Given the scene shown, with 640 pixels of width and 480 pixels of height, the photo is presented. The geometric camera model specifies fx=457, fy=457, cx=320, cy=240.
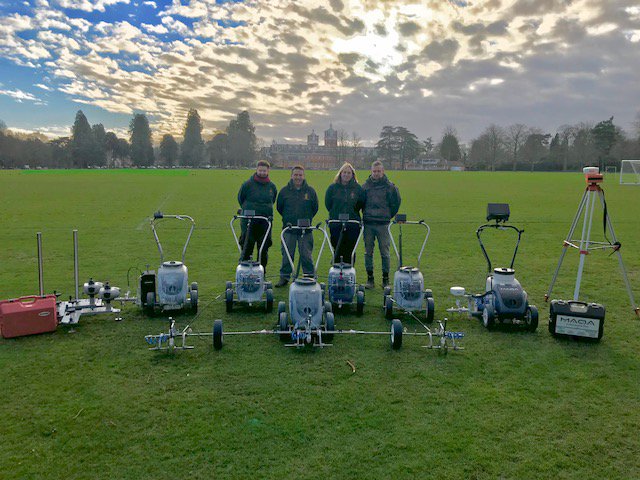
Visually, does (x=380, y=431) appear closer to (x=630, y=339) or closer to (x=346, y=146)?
(x=630, y=339)

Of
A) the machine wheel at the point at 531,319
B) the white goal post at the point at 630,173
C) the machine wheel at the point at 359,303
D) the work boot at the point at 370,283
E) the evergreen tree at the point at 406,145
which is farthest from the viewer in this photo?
the evergreen tree at the point at 406,145

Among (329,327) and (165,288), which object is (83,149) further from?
(329,327)

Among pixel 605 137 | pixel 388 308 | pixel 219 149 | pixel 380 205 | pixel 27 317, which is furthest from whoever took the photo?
pixel 219 149

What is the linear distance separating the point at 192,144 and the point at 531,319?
129 meters

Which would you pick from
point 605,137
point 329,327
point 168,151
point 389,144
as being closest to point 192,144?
point 168,151

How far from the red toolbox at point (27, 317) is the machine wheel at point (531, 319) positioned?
22.3 feet

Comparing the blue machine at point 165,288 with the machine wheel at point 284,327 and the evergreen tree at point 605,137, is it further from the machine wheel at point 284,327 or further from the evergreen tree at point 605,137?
the evergreen tree at point 605,137

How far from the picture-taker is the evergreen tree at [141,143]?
11975cm

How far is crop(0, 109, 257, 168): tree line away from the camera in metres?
104

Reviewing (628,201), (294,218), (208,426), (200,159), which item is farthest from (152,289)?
(200,159)

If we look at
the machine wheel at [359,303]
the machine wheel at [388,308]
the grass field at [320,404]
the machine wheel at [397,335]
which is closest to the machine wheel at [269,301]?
the grass field at [320,404]

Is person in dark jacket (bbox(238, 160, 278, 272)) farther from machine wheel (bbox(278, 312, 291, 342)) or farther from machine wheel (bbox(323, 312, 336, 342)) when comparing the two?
machine wheel (bbox(323, 312, 336, 342))

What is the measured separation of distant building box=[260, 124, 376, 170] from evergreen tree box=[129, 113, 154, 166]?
32.5m

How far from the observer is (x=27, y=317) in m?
6.28
